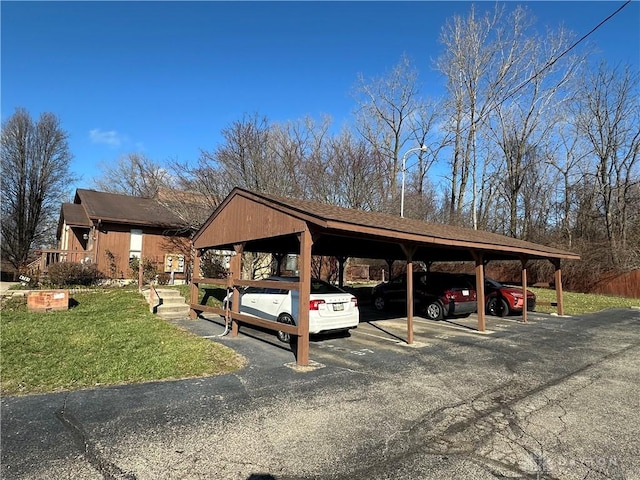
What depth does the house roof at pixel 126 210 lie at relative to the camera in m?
19.6

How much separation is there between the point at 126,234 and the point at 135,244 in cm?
67

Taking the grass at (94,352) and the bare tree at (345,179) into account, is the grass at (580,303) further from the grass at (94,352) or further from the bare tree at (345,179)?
the grass at (94,352)

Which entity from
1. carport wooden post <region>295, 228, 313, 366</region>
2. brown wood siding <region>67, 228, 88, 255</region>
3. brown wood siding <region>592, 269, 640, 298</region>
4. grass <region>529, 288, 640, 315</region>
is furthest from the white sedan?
brown wood siding <region>592, 269, 640, 298</region>

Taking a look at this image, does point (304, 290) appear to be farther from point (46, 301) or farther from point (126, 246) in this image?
point (126, 246)

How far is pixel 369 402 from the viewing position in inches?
204

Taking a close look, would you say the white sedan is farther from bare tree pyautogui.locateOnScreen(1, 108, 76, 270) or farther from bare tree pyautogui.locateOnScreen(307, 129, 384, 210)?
bare tree pyautogui.locateOnScreen(1, 108, 76, 270)

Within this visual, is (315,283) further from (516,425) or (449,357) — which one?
(516,425)

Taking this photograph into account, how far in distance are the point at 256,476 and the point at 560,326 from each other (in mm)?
12627

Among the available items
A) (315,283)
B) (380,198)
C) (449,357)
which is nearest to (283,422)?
(449,357)

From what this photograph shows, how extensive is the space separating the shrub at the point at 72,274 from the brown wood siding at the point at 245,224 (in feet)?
22.4

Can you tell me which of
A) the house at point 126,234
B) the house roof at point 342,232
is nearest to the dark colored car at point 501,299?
the house roof at point 342,232

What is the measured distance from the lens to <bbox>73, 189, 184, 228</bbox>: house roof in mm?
19594

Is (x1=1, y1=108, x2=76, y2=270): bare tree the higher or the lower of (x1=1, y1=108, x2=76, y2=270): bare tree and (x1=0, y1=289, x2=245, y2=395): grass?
the higher

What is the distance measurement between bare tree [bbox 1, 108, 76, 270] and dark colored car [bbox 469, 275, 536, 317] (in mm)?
34247
